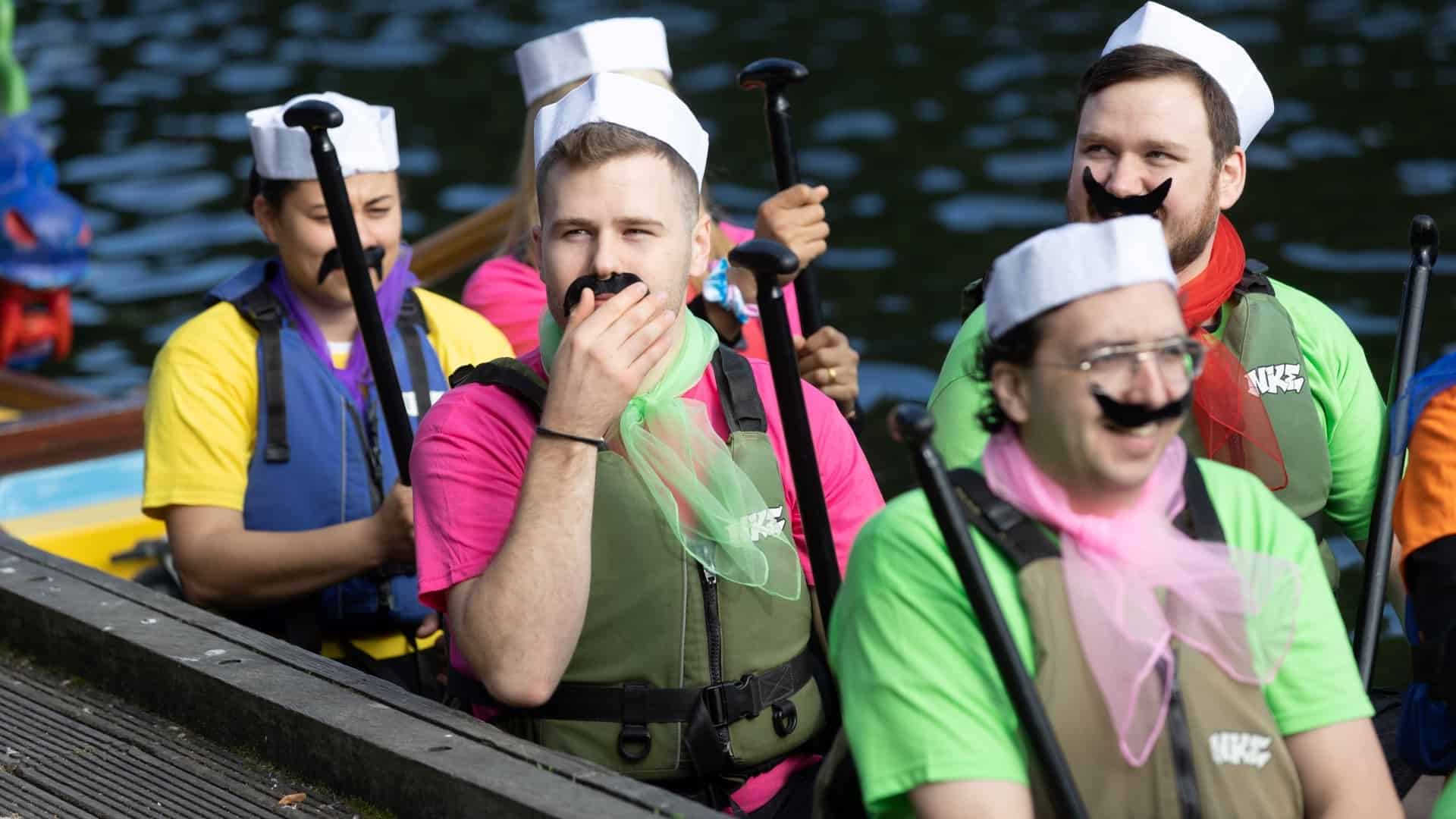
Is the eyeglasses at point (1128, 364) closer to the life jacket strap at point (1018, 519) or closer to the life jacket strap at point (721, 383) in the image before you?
the life jacket strap at point (1018, 519)

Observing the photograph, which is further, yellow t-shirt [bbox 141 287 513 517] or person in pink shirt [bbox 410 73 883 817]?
yellow t-shirt [bbox 141 287 513 517]

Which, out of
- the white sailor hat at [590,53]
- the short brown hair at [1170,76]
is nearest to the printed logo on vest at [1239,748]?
the short brown hair at [1170,76]

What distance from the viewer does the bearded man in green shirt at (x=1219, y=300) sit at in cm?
314

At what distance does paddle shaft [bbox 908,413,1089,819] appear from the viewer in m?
2.16

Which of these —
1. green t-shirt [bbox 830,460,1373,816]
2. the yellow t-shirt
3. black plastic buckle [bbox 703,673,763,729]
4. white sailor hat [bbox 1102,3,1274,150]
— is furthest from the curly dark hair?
the yellow t-shirt

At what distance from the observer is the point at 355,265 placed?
11.5 ft

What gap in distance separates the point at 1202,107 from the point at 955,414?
26.3 inches

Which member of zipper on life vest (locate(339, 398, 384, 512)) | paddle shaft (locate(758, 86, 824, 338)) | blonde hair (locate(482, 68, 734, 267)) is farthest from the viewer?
blonde hair (locate(482, 68, 734, 267))

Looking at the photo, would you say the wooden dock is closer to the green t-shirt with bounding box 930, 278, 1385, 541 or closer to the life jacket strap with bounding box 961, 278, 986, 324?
the green t-shirt with bounding box 930, 278, 1385, 541

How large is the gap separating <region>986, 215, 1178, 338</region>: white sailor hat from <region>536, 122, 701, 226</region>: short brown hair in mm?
752

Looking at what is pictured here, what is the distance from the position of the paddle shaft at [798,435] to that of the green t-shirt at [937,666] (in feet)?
1.61

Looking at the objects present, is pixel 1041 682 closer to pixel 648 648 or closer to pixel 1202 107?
pixel 648 648

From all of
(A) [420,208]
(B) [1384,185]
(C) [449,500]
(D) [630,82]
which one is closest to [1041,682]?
(C) [449,500]

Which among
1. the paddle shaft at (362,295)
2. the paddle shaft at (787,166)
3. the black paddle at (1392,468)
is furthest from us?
Answer: the paddle shaft at (787,166)
